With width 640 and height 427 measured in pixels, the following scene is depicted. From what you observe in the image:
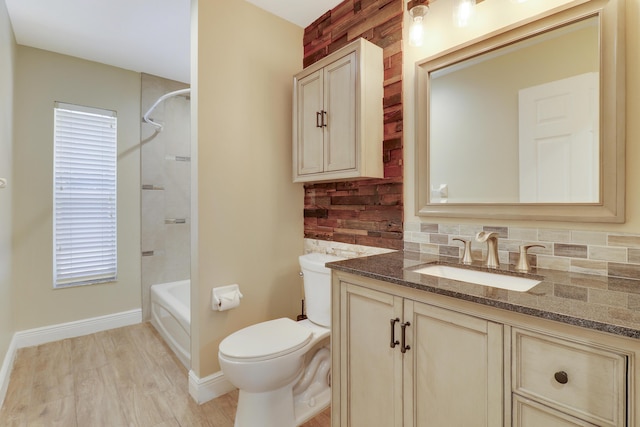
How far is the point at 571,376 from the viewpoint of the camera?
0.76m

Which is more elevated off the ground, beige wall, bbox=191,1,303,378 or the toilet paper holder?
beige wall, bbox=191,1,303,378

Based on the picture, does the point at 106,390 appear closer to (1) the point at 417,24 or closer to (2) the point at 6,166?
(2) the point at 6,166

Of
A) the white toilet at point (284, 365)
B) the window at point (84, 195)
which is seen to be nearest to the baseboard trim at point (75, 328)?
the window at point (84, 195)

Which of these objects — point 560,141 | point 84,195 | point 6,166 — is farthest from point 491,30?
point 84,195

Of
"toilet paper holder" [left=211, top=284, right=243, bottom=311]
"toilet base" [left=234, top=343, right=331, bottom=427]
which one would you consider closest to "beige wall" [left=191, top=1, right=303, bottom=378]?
"toilet paper holder" [left=211, top=284, right=243, bottom=311]

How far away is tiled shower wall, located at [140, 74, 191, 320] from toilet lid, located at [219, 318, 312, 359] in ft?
6.00

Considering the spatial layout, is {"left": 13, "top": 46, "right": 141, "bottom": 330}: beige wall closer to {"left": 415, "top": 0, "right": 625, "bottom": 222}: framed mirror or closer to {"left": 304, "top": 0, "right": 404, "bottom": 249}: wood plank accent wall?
{"left": 304, "top": 0, "right": 404, "bottom": 249}: wood plank accent wall

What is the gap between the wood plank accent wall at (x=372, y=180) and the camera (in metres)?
1.75

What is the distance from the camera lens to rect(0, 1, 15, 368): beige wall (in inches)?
75.4

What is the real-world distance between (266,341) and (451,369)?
92 centimetres

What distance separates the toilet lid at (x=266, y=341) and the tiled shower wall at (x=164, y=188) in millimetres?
1830

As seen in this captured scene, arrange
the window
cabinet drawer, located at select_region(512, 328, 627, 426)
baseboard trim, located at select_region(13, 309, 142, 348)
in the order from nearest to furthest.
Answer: cabinet drawer, located at select_region(512, 328, 627, 426)
baseboard trim, located at select_region(13, 309, 142, 348)
the window

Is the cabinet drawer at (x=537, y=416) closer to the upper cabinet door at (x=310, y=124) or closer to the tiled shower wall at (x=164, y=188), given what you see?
the upper cabinet door at (x=310, y=124)

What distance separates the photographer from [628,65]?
3.52 ft
